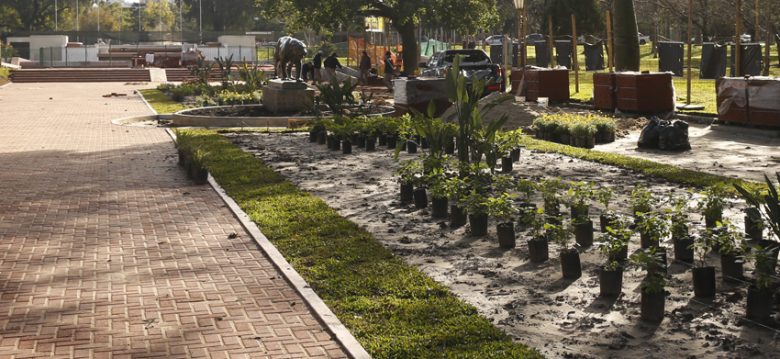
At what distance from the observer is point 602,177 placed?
14984mm

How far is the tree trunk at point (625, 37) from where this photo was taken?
103 ft

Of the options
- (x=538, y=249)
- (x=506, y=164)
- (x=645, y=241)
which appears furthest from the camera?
(x=506, y=164)

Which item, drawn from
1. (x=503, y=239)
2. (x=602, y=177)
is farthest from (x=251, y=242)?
(x=602, y=177)

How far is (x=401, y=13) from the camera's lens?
41.7 m

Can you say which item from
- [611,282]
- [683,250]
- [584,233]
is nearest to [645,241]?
[683,250]

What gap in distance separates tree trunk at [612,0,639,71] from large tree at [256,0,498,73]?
37.5ft

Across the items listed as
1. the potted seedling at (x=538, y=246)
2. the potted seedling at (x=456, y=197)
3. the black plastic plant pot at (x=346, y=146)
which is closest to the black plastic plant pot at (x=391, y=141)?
the black plastic plant pot at (x=346, y=146)

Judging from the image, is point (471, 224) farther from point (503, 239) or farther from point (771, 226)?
point (771, 226)

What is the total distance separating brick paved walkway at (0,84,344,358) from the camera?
727 centimetres

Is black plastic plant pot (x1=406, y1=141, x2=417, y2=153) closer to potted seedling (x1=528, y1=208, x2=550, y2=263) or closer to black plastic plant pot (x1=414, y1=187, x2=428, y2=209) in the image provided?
black plastic plant pot (x1=414, y1=187, x2=428, y2=209)

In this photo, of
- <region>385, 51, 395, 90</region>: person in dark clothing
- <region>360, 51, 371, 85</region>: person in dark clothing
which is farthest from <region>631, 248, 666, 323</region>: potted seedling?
<region>360, 51, 371, 85</region>: person in dark clothing

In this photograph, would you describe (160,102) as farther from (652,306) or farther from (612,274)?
(652,306)

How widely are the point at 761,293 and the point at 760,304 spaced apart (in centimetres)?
8

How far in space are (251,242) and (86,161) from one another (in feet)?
27.1
